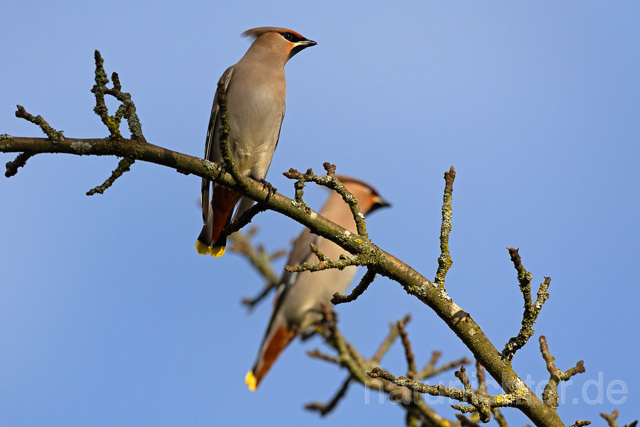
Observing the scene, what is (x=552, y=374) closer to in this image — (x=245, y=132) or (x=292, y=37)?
(x=245, y=132)

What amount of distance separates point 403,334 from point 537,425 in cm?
180

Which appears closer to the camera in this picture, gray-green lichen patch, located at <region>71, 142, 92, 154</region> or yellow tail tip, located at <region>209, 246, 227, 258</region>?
gray-green lichen patch, located at <region>71, 142, 92, 154</region>

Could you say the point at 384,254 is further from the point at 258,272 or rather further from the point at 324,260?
the point at 258,272

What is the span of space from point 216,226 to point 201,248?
0.55 feet

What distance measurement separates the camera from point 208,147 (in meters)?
4.92

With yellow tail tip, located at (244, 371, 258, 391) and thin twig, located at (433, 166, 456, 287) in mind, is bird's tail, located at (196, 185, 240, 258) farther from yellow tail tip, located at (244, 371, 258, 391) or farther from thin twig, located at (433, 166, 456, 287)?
yellow tail tip, located at (244, 371, 258, 391)

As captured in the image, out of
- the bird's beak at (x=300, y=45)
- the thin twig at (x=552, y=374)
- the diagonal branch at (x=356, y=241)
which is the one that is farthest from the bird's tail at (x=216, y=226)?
the thin twig at (x=552, y=374)

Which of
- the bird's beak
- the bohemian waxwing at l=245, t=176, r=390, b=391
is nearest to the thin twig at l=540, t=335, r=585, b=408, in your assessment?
the bird's beak

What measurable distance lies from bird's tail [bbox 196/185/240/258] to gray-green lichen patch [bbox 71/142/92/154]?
6.08 feet

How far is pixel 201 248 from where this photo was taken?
181 inches

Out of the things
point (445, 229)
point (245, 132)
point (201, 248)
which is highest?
point (245, 132)

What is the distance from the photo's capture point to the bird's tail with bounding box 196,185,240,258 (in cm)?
450

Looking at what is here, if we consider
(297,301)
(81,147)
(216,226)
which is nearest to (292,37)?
(216,226)

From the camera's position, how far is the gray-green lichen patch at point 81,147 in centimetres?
259
